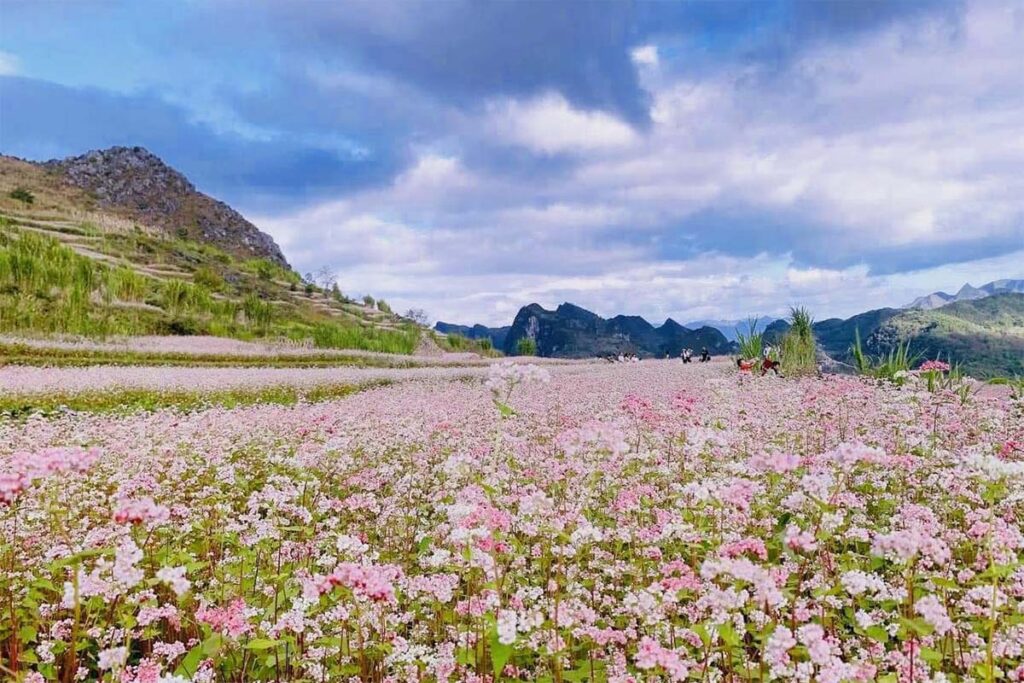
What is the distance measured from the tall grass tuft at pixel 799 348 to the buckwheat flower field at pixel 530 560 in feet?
49.3

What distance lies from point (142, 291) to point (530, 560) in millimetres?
48709

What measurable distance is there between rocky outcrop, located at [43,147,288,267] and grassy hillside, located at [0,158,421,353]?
850 inches

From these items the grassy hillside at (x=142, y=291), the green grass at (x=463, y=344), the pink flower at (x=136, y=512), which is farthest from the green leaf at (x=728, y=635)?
the green grass at (x=463, y=344)

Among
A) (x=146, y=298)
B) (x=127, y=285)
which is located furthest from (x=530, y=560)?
(x=146, y=298)

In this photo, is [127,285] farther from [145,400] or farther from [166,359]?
[145,400]

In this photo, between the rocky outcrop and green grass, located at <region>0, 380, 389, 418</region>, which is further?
the rocky outcrop

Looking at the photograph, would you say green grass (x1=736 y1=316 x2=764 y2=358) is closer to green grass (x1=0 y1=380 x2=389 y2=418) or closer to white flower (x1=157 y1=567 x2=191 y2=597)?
green grass (x1=0 y1=380 x2=389 y2=418)

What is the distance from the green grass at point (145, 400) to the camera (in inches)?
569

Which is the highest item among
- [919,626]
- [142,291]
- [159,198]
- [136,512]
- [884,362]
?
[159,198]

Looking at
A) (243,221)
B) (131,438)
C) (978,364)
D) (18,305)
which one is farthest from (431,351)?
(978,364)

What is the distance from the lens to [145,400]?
16.3m

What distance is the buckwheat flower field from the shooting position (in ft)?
9.89

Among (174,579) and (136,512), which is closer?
(174,579)

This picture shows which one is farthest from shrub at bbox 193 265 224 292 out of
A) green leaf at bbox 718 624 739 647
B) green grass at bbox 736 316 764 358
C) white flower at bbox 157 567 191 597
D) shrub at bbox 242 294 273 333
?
green leaf at bbox 718 624 739 647
